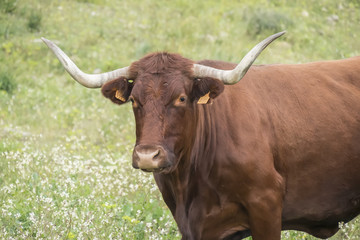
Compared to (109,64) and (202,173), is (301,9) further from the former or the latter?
(202,173)

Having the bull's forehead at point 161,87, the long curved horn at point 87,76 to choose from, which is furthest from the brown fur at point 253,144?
the long curved horn at point 87,76

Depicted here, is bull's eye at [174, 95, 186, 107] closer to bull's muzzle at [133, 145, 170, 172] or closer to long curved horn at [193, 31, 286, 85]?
long curved horn at [193, 31, 286, 85]

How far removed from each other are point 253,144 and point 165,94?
80 cm

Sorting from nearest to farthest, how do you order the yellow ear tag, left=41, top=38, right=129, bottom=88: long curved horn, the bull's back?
the yellow ear tag < left=41, top=38, right=129, bottom=88: long curved horn < the bull's back

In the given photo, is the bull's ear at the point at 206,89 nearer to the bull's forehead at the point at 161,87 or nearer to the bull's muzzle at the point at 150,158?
the bull's forehead at the point at 161,87

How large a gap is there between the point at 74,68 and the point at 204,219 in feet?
5.22

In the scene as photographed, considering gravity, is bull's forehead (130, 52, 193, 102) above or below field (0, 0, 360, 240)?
above

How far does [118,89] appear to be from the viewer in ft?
15.5

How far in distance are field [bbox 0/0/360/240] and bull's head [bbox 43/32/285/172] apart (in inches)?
40.3

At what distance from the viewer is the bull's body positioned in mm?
4629

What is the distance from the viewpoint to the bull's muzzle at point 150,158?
4176 millimetres

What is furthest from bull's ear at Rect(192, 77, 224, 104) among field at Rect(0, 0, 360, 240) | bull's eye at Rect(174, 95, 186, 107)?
field at Rect(0, 0, 360, 240)

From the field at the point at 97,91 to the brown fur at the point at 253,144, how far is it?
51 centimetres

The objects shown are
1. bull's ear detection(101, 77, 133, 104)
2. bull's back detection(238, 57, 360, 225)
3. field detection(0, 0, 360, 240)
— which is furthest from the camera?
field detection(0, 0, 360, 240)
